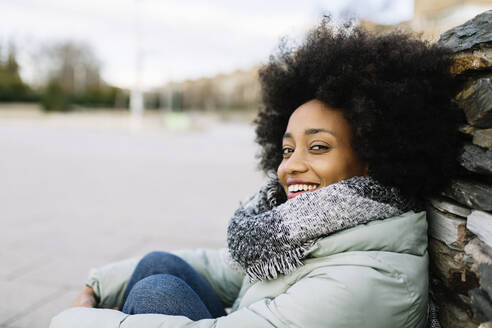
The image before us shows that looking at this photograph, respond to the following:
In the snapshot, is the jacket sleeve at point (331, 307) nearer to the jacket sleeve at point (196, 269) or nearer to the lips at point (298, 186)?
the lips at point (298, 186)

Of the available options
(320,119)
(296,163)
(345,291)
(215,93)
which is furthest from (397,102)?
(215,93)

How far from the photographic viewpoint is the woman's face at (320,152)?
1622 mm

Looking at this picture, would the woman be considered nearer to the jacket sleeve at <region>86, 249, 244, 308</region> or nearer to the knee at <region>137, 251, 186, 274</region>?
the knee at <region>137, 251, 186, 274</region>

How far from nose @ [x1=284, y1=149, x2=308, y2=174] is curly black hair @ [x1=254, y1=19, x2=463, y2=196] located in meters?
0.21

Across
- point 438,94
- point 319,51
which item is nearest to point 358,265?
point 438,94

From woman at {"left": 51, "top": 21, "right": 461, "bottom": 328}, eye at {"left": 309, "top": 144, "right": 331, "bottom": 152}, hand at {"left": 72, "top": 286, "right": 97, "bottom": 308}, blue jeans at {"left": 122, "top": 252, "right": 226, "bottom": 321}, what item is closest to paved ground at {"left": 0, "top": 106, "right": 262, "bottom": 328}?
hand at {"left": 72, "top": 286, "right": 97, "bottom": 308}

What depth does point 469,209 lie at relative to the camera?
56.7 inches

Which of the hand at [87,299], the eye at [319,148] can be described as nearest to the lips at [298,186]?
the eye at [319,148]

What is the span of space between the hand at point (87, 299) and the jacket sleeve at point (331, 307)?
66 cm

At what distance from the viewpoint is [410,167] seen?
1.53 meters

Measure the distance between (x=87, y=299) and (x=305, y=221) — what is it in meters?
1.17

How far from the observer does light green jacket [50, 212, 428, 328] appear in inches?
49.9

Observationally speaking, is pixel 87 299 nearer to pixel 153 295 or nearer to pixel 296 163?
pixel 153 295

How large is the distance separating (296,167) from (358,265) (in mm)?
470
